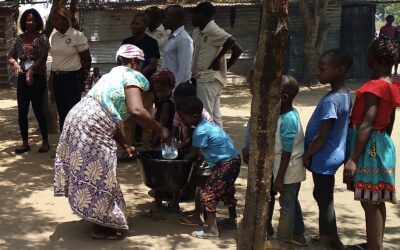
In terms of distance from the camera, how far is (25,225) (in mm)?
4637

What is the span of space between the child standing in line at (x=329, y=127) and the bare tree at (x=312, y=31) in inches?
462

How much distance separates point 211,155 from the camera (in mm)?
4270

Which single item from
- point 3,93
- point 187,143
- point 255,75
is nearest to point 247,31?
point 3,93

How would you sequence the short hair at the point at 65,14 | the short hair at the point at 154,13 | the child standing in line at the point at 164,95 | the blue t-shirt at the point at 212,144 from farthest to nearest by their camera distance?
the short hair at the point at 154,13, the short hair at the point at 65,14, the child standing in line at the point at 164,95, the blue t-shirt at the point at 212,144

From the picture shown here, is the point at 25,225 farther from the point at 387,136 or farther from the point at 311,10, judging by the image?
the point at 311,10

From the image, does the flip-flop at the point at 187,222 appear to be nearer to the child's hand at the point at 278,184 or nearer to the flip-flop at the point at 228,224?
the flip-flop at the point at 228,224

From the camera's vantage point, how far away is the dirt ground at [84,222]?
426 cm

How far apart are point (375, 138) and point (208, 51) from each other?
2.77 m

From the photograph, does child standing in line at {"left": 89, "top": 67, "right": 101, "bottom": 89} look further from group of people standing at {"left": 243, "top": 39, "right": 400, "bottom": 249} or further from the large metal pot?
group of people standing at {"left": 243, "top": 39, "right": 400, "bottom": 249}

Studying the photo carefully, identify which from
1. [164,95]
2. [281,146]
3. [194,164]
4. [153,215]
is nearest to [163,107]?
[164,95]

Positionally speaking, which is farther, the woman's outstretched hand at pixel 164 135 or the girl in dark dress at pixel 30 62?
the girl in dark dress at pixel 30 62

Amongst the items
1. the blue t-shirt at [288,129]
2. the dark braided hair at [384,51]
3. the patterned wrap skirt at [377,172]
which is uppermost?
the dark braided hair at [384,51]

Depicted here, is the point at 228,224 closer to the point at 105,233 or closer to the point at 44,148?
the point at 105,233

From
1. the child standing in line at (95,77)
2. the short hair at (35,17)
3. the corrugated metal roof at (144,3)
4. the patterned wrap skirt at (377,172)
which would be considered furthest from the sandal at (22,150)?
the corrugated metal roof at (144,3)
